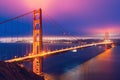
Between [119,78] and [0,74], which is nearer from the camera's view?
[0,74]

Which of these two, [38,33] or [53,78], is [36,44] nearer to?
[38,33]

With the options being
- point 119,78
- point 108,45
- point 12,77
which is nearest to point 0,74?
point 12,77

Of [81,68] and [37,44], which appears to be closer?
[37,44]

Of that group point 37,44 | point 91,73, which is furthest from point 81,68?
point 37,44

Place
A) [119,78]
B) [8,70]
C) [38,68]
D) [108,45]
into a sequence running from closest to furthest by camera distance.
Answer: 1. [8,70]
2. [38,68]
3. [119,78]
4. [108,45]

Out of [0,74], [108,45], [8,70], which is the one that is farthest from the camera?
[108,45]

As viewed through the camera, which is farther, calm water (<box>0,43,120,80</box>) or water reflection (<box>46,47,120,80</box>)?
calm water (<box>0,43,120,80</box>)

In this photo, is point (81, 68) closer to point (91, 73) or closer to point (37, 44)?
point (91, 73)

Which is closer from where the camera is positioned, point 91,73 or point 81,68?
point 91,73

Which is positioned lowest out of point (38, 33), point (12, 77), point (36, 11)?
point (12, 77)

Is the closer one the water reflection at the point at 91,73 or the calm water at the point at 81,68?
the water reflection at the point at 91,73

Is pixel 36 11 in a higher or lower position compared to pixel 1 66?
higher
